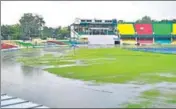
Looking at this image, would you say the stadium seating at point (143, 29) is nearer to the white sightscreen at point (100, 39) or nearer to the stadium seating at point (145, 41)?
the stadium seating at point (145, 41)

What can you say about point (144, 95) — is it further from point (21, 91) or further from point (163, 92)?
point (21, 91)

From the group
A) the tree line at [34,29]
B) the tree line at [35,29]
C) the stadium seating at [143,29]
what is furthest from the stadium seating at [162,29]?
the tree line at [34,29]

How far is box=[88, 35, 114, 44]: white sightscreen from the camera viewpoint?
274ft

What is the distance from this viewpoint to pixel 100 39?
277ft

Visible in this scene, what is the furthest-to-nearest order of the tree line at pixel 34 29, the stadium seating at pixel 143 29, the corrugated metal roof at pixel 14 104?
the tree line at pixel 34 29 → the stadium seating at pixel 143 29 → the corrugated metal roof at pixel 14 104

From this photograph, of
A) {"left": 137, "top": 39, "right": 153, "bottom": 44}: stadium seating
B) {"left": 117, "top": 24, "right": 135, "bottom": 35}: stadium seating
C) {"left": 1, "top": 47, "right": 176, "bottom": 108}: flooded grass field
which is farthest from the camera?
{"left": 117, "top": 24, "right": 135, "bottom": 35}: stadium seating

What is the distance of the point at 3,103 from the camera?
38.4ft

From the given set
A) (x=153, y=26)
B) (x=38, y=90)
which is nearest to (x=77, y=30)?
(x=153, y=26)

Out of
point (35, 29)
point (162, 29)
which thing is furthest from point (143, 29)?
point (35, 29)

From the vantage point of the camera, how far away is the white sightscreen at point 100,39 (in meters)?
83.4

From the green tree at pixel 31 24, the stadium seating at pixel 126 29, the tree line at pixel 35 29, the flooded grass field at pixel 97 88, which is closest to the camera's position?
the flooded grass field at pixel 97 88

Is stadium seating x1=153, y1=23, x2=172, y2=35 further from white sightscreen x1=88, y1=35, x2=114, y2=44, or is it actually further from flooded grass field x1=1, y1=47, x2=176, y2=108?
flooded grass field x1=1, y1=47, x2=176, y2=108

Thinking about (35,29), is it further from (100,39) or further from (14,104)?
(14,104)

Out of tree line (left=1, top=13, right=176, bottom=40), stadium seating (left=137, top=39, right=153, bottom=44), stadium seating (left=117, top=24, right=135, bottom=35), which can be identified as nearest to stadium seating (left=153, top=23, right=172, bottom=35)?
stadium seating (left=137, top=39, right=153, bottom=44)
